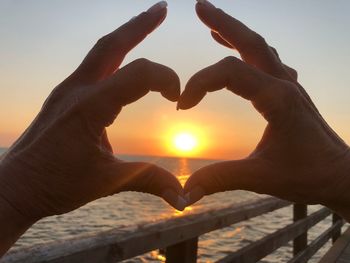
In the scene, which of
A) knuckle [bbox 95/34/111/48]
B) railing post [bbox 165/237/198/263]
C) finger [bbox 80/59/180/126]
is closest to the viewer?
finger [bbox 80/59/180/126]

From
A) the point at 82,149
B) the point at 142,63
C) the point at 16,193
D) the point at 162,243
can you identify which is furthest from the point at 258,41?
the point at 162,243

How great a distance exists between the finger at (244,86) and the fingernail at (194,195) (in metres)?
0.33

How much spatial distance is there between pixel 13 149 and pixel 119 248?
101 cm

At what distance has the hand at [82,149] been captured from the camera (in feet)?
4.55

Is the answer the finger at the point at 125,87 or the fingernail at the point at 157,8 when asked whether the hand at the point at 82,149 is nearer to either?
the finger at the point at 125,87

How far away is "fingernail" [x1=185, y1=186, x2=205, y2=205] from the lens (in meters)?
1.43

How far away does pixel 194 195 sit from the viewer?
1445 millimetres

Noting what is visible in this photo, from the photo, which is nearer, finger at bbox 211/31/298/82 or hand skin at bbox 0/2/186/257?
hand skin at bbox 0/2/186/257

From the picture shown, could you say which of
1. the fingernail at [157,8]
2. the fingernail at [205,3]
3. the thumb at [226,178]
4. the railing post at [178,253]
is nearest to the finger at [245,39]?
the fingernail at [205,3]

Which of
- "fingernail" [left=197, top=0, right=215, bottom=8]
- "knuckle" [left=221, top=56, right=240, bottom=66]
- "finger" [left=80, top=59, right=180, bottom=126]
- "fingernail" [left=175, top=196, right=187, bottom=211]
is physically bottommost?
"fingernail" [left=175, top=196, right=187, bottom=211]

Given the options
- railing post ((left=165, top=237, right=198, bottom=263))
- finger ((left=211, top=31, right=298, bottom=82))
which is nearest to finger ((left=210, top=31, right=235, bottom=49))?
finger ((left=211, top=31, right=298, bottom=82))

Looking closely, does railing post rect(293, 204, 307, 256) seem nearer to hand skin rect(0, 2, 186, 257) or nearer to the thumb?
the thumb

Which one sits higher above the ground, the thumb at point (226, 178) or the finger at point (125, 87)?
the finger at point (125, 87)

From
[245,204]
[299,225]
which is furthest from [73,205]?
[299,225]
